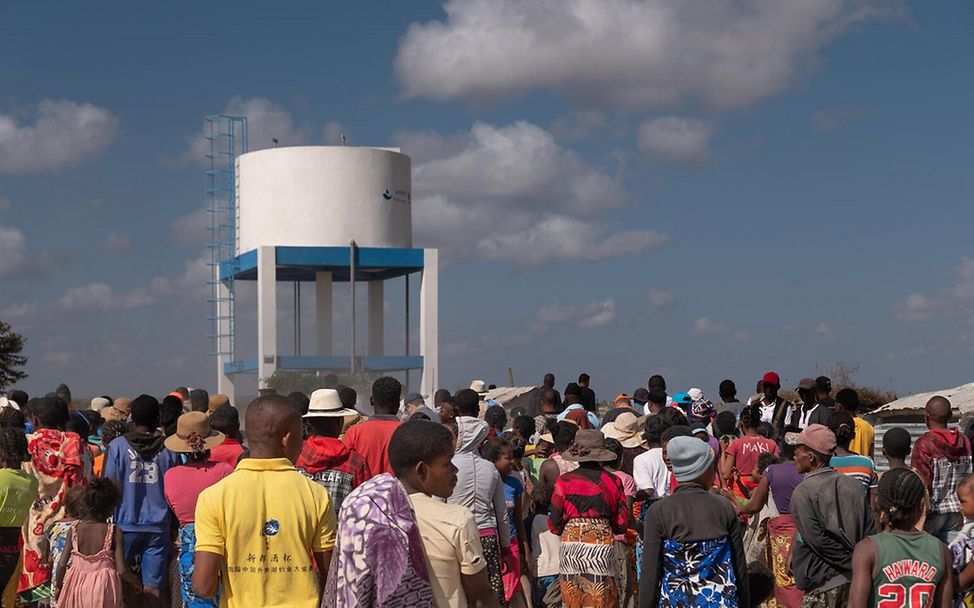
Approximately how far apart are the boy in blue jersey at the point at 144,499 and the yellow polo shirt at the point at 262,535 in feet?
10.9

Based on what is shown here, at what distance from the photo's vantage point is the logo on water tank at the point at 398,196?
40.6 m

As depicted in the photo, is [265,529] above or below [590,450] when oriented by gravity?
below

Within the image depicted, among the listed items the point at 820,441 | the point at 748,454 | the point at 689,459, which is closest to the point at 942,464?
the point at 748,454

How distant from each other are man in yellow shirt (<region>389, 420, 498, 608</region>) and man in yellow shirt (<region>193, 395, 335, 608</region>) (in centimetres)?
62

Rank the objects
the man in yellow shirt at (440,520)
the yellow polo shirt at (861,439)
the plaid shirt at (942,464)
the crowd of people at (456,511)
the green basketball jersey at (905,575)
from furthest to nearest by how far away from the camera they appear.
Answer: the yellow polo shirt at (861,439)
the plaid shirt at (942,464)
the green basketball jersey at (905,575)
the crowd of people at (456,511)
the man in yellow shirt at (440,520)

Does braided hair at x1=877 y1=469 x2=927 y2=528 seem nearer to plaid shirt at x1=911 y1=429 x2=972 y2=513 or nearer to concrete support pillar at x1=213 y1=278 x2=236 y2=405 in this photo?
plaid shirt at x1=911 y1=429 x2=972 y2=513

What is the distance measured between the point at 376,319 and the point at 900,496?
120ft

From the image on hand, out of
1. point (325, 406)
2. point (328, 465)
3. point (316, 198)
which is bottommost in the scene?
point (328, 465)

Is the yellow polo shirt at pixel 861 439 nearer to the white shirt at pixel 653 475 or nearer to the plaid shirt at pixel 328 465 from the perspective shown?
the white shirt at pixel 653 475

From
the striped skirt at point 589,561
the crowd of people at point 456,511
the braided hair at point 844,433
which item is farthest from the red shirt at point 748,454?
the striped skirt at point 589,561

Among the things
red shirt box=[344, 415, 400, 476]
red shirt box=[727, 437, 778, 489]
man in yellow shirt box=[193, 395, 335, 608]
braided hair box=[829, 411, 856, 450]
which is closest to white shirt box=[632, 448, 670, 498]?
red shirt box=[727, 437, 778, 489]

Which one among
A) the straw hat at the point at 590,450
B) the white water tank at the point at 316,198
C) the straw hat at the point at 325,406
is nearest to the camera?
the straw hat at the point at 325,406

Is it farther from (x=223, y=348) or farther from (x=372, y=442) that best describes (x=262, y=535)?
(x=223, y=348)

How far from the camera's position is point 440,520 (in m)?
4.85
